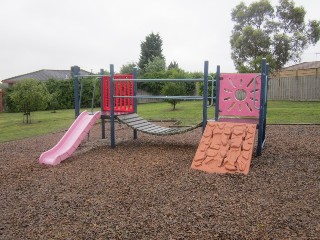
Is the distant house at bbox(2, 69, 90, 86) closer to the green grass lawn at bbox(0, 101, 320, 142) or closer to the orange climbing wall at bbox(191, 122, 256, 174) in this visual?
the green grass lawn at bbox(0, 101, 320, 142)

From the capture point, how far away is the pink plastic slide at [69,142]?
5891mm

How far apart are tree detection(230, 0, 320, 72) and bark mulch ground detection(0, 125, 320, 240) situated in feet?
57.6

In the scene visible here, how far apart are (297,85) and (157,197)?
2055 centimetres

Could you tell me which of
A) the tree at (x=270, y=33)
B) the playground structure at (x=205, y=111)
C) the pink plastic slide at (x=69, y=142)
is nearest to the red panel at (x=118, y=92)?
the playground structure at (x=205, y=111)

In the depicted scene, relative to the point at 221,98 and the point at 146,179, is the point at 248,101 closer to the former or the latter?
the point at 221,98

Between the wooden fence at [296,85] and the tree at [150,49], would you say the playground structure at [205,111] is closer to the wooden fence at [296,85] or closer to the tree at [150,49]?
the wooden fence at [296,85]

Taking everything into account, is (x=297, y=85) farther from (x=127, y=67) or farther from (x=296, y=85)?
(x=127, y=67)

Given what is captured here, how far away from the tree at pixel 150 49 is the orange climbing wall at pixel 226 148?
36.0 metres

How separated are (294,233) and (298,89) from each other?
20.9m

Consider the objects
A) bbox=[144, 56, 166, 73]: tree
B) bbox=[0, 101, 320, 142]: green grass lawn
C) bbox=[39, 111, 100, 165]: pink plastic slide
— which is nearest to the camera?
bbox=[39, 111, 100, 165]: pink plastic slide

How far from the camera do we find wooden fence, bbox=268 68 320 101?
21.3 meters

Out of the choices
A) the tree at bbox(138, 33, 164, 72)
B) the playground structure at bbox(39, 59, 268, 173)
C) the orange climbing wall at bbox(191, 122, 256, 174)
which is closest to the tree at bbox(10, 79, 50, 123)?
the playground structure at bbox(39, 59, 268, 173)

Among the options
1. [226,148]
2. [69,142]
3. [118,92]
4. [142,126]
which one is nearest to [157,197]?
[226,148]

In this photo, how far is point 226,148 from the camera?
534 cm
